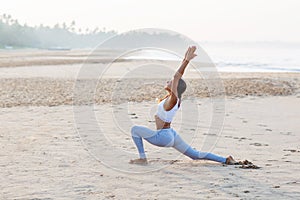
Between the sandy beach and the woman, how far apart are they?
0.17 meters

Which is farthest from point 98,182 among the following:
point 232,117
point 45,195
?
point 232,117

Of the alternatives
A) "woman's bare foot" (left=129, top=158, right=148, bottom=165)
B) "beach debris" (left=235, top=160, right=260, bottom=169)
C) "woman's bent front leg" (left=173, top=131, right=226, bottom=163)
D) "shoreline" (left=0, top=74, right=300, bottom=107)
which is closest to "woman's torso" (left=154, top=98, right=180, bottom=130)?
"woman's bent front leg" (left=173, top=131, right=226, bottom=163)

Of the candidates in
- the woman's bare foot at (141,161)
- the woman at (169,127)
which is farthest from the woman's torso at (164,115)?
the woman's bare foot at (141,161)

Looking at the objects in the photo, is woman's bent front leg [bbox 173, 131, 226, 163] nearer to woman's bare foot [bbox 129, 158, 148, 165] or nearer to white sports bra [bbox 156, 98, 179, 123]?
white sports bra [bbox 156, 98, 179, 123]

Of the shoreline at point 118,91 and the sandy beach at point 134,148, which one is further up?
the sandy beach at point 134,148

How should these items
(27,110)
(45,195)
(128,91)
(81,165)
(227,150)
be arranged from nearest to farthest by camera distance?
(45,195)
(81,165)
(227,150)
(27,110)
(128,91)

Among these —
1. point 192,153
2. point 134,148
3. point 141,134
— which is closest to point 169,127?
point 141,134

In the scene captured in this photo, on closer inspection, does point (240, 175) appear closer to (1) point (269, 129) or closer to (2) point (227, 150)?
(2) point (227, 150)

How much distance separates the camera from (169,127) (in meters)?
6.58

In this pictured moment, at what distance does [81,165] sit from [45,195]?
4.85 feet

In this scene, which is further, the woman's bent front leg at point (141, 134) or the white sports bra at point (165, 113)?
the woman's bent front leg at point (141, 134)

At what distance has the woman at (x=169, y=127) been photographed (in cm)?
616

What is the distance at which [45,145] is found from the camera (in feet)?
26.6

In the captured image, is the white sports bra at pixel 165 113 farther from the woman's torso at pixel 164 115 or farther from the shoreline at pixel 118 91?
the shoreline at pixel 118 91
